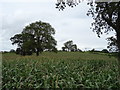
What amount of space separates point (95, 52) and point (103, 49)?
1087 millimetres

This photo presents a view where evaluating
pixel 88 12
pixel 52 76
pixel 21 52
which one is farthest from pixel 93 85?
pixel 21 52

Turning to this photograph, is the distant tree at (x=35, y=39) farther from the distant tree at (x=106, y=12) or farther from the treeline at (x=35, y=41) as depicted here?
the distant tree at (x=106, y=12)

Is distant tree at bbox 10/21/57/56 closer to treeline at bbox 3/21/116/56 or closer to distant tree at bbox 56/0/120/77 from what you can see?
treeline at bbox 3/21/116/56

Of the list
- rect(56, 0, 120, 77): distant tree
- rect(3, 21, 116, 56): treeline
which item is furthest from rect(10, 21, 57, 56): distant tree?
rect(56, 0, 120, 77): distant tree

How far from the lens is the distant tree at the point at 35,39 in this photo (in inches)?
494

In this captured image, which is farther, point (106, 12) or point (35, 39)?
point (35, 39)

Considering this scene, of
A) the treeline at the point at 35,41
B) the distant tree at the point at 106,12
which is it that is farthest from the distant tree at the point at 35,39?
the distant tree at the point at 106,12

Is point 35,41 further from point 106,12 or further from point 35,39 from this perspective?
point 106,12

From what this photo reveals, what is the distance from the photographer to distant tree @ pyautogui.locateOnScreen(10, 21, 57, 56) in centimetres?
1256

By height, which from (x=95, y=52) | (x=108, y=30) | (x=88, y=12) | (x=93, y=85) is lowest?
(x=93, y=85)

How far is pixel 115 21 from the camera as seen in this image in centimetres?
924

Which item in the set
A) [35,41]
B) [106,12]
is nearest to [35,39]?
[35,41]

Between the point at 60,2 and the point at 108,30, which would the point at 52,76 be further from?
the point at 108,30

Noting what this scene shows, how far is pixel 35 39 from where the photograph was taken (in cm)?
1494
